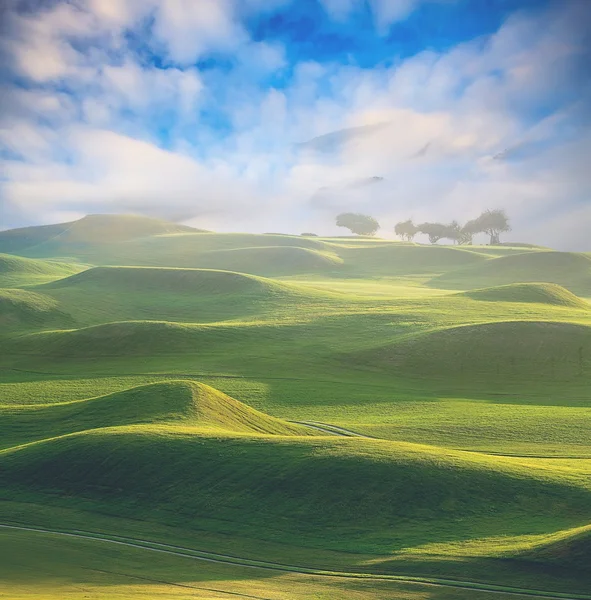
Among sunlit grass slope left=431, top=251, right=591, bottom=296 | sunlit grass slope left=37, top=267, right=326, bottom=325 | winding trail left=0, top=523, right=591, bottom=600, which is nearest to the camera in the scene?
winding trail left=0, top=523, right=591, bottom=600

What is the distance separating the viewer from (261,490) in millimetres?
27828

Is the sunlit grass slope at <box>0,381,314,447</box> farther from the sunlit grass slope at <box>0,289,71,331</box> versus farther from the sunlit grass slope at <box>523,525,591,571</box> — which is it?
the sunlit grass slope at <box>0,289,71,331</box>

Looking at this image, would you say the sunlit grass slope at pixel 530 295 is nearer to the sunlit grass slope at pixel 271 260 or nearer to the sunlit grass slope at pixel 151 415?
the sunlit grass slope at pixel 271 260

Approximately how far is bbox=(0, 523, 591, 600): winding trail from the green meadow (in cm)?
9

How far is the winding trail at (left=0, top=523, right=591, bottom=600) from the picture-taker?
2044 cm

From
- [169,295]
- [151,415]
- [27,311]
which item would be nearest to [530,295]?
[169,295]

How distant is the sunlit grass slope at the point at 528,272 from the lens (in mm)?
129875

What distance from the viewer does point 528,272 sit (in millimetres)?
136875

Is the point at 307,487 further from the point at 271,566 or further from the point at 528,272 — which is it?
the point at 528,272

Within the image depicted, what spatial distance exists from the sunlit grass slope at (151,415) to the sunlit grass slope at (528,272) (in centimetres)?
8928

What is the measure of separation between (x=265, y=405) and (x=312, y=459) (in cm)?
2127

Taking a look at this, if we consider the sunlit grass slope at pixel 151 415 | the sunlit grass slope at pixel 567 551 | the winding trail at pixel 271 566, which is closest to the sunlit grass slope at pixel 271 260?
the sunlit grass slope at pixel 151 415

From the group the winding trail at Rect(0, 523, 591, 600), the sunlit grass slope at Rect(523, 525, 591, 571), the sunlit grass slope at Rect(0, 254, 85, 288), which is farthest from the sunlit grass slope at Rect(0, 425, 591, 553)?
the sunlit grass slope at Rect(0, 254, 85, 288)

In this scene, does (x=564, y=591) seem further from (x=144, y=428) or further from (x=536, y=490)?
(x=144, y=428)
